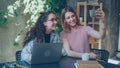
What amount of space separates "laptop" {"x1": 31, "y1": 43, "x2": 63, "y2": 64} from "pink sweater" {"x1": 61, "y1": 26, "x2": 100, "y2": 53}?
71cm

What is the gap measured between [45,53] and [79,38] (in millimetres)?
912

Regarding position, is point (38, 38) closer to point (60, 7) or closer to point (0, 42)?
point (0, 42)

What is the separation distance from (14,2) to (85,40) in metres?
1.89

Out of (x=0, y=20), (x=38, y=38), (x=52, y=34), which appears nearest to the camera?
(x=38, y=38)

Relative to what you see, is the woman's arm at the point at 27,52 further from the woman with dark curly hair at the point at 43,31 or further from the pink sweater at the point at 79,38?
the pink sweater at the point at 79,38

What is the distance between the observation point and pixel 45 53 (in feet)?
7.64

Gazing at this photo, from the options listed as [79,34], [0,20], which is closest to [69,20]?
[79,34]

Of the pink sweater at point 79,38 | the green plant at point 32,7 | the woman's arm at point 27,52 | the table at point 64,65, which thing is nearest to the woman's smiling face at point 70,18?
the pink sweater at point 79,38

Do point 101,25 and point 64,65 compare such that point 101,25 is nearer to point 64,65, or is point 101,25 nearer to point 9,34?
point 64,65

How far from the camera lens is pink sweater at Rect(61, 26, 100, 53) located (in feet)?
10.4

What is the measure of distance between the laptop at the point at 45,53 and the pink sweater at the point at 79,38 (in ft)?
2.34

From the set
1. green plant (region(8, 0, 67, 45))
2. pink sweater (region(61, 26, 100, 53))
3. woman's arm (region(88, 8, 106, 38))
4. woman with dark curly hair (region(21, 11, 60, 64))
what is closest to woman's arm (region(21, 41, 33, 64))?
woman with dark curly hair (region(21, 11, 60, 64))

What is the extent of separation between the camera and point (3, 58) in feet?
15.3

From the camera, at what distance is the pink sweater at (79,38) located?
3.16 metres
